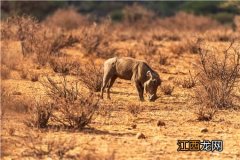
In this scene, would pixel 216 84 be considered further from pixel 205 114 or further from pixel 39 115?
pixel 39 115

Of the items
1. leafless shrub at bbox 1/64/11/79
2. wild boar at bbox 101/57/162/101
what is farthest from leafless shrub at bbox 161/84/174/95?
leafless shrub at bbox 1/64/11/79

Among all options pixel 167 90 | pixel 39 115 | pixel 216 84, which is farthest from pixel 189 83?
pixel 39 115

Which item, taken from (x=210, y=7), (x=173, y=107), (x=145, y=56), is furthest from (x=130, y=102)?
(x=210, y=7)

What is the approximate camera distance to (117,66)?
44.9ft

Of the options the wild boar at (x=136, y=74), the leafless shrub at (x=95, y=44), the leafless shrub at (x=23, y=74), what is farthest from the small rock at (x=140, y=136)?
the leafless shrub at (x=95, y=44)

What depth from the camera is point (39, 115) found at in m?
9.88

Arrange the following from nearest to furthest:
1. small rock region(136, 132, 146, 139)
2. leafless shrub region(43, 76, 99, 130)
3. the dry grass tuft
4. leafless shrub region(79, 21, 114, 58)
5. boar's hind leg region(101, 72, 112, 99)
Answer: small rock region(136, 132, 146, 139), leafless shrub region(43, 76, 99, 130), the dry grass tuft, boar's hind leg region(101, 72, 112, 99), leafless shrub region(79, 21, 114, 58)

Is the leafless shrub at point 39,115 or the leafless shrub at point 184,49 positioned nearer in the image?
the leafless shrub at point 39,115

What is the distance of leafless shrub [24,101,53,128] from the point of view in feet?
32.2

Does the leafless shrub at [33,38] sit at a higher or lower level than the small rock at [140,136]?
higher

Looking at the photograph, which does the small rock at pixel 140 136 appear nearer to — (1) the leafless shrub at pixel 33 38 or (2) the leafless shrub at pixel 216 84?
(2) the leafless shrub at pixel 216 84

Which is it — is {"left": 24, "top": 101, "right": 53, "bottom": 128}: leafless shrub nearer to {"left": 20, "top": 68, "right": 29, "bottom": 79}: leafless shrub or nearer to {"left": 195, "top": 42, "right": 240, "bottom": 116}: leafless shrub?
{"left": 195, "top": 42, "right": 240, "bottom": 116}: leafless shrub

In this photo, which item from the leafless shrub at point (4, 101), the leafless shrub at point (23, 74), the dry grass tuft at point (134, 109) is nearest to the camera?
the leafless shrub at point (4, 101)

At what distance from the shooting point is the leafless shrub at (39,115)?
983 centimetres
